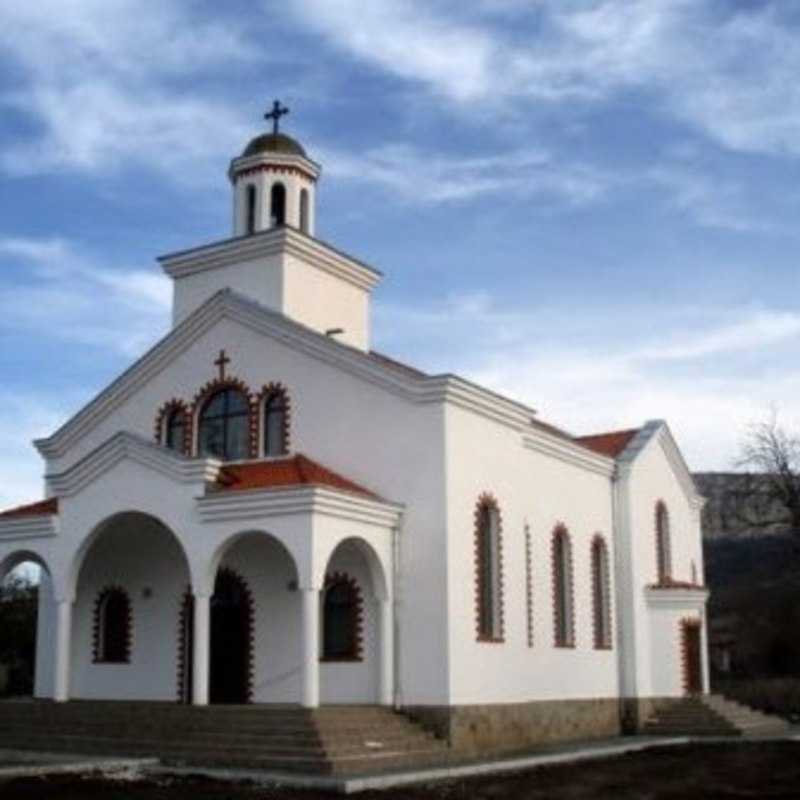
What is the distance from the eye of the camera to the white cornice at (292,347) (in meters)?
24.3

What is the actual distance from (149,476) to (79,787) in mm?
7494

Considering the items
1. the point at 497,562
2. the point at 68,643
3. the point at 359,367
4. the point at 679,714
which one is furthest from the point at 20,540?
the point at 679,714

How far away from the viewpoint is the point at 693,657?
107 ft

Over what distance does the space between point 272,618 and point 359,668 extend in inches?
82.9

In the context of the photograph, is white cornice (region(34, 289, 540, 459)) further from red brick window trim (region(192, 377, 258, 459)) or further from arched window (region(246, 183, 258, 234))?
arched window (region(246, 183, 258, 234))

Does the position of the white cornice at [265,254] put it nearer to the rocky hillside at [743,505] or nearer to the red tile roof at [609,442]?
the red tile roof at [609,442]

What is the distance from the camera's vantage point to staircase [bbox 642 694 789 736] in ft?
99.0

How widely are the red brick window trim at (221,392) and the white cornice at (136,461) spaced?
2.25 m

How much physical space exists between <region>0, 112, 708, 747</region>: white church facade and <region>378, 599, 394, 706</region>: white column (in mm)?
55

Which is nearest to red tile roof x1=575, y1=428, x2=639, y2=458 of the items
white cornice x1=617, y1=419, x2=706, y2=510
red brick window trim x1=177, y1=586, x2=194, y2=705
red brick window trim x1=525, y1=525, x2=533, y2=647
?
white cornice x1=617, y1=419, x2=706, y2=510

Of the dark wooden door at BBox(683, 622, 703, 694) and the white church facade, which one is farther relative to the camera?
the dark wooden door at BBox(683, 622, 703, 694)

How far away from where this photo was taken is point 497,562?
2533 centimetres

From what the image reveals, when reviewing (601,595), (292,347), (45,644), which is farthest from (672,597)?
(45,644)

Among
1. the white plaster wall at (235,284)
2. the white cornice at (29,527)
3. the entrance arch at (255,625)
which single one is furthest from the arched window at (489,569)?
the white cornice at (29,527)
